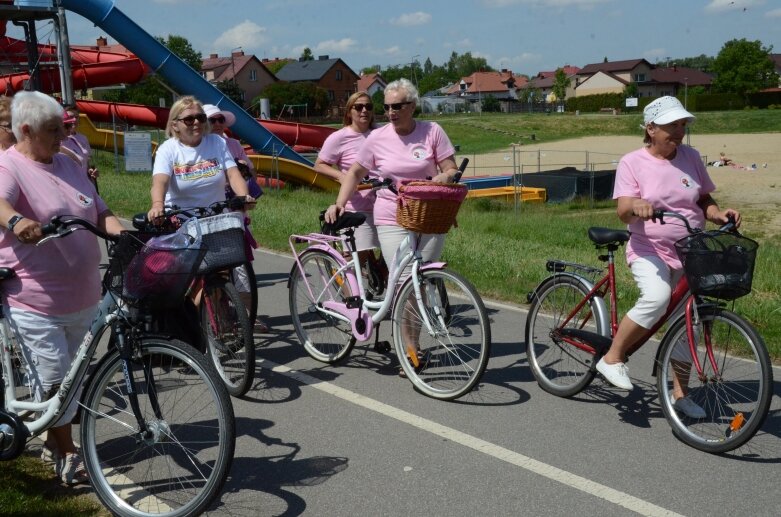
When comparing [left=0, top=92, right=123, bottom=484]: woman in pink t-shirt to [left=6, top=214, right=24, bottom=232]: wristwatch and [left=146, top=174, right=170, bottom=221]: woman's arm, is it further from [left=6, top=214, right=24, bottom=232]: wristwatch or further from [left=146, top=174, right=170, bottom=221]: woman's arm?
[left=146, top=174, right=170, bottom=221]: woman's arm

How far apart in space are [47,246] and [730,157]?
46.9m

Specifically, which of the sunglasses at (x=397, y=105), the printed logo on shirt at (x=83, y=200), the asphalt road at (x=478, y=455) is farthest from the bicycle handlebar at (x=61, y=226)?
the sunglasses at (x=397, y=105)

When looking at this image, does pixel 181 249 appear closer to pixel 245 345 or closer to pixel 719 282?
pixel 245 345

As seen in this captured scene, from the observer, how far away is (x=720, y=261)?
174 inches

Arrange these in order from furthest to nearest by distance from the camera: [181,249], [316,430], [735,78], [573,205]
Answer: [735,78], [573,205], [316,430], [181,249]

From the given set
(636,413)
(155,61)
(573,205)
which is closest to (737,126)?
(573,205)

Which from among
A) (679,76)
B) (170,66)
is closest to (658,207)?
(170,66)

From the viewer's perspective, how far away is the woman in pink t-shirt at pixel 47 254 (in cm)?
396

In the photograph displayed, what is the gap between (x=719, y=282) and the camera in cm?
443

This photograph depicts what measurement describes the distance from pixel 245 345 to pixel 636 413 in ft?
8.20

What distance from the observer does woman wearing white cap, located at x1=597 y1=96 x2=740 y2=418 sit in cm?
490

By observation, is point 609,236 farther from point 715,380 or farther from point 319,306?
point 319,306

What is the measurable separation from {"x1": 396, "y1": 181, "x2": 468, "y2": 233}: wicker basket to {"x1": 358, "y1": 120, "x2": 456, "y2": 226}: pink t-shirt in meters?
0.68

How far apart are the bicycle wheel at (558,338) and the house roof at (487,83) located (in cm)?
17013
